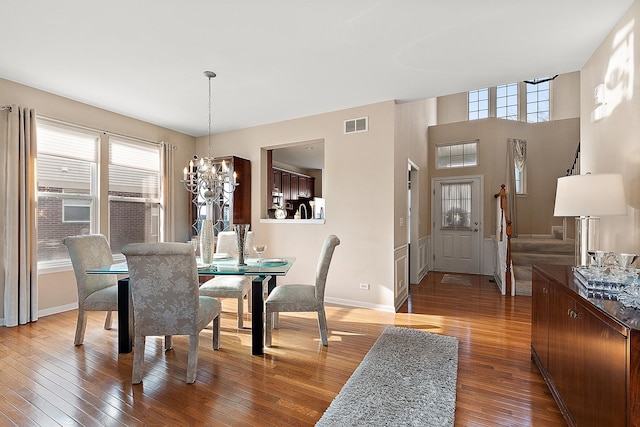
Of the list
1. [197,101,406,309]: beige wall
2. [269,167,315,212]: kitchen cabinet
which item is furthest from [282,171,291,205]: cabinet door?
[197,101,406,309]: beige wall

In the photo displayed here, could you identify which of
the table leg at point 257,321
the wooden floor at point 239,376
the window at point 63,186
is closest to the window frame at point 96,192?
the window at point 63,186

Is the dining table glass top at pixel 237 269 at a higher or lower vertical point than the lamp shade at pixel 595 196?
lower

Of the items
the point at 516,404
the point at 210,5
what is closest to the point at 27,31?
the point at 210,5

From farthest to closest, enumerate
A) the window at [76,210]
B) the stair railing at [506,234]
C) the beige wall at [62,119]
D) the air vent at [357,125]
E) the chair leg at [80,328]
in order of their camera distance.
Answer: the stair railing at [506,234]
the air vent at [357,125]
the window at [76,210]
the beige wall at [62,119]
the chair leg at [80,328]

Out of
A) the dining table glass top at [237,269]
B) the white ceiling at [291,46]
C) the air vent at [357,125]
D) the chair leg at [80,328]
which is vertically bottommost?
the chair leg at [80,328]

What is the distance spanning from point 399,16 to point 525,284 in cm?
432

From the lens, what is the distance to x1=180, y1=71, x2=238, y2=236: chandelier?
3242 mm

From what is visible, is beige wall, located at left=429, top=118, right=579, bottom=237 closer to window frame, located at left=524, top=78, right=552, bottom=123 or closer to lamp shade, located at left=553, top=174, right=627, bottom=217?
window frame, located at left=524, top=78, right=552, bottom=123

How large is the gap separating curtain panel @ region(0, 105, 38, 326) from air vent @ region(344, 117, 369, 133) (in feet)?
12.1

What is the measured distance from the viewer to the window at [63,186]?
371 cm

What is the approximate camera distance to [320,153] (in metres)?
6.72

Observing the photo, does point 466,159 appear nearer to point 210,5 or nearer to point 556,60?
point 556,60

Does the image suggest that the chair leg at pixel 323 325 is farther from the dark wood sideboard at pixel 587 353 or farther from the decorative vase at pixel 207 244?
the dark wood sideboard at pixel 587 353

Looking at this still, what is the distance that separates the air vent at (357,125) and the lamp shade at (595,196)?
2.44m
